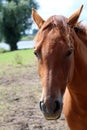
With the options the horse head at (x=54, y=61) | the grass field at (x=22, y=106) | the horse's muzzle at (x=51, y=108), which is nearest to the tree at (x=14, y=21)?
the grass field at (x=22, y=106)

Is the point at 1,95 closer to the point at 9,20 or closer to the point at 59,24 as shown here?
the point at 59,24

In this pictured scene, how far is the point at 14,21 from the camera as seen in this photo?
1652 inches

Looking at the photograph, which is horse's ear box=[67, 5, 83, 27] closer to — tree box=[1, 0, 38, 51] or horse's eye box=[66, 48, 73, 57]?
→ horse's eye box=[66, 48, 73, 57]

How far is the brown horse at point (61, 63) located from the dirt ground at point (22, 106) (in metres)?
1.93

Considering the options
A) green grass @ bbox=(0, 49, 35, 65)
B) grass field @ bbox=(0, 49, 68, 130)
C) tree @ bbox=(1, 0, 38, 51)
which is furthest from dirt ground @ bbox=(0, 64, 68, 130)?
tree @ bbox=(1, 0, 38, 51)

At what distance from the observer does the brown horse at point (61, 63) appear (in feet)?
9.05

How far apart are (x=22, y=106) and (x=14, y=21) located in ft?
118

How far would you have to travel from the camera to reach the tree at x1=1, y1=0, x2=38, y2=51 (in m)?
41.8

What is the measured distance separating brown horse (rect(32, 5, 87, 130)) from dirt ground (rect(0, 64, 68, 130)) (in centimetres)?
193

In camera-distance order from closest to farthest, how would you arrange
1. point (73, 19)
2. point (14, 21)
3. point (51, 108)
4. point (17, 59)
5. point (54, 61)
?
point (51, 108)
point (54, 61)
point (73, 19)
point (17, 59)
point (14, 21)

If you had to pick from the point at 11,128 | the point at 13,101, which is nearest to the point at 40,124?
the point at 11,128

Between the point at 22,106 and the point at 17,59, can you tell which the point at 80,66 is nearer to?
the point at 22,106

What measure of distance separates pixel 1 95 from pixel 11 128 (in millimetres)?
2657

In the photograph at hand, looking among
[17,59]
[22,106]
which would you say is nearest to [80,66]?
[22,106]
